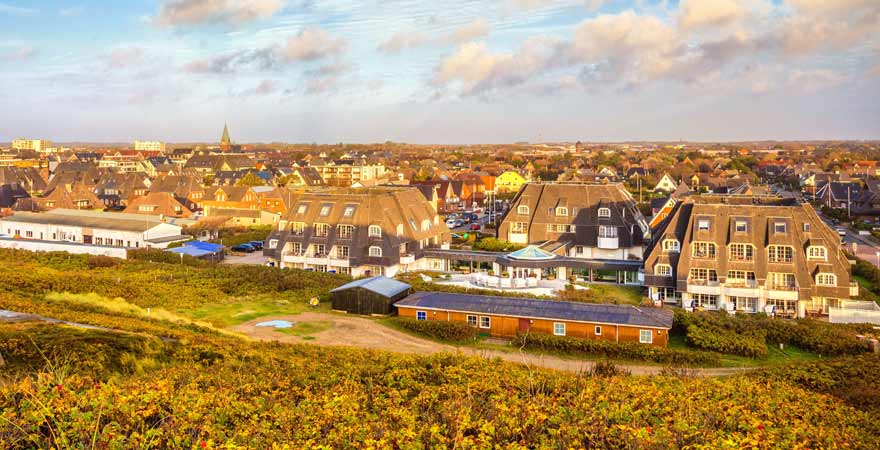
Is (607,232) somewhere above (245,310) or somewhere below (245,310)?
above

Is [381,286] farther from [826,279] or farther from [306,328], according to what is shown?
[826,279]

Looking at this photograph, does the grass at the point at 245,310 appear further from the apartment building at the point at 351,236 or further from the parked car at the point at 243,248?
the parked car at the point at 243,248

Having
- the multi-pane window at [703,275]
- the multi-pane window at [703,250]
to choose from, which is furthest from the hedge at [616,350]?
the multi-pane window at [703,250]

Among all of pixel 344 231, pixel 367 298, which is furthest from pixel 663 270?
pixel 344 231

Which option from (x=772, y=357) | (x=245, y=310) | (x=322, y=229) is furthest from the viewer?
(x=322, y=229)

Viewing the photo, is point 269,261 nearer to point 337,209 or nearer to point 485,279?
point 337,209

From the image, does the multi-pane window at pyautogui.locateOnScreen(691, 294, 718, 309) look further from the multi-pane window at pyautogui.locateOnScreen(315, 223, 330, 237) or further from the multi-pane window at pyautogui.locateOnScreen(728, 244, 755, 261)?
the multi-pane window at pyautogui.locateOnScreen(315, 223, 330, 237)

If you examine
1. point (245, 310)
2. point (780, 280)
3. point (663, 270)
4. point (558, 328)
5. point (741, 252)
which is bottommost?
point (245, 310)

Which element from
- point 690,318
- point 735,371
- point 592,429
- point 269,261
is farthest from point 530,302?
point 269,261

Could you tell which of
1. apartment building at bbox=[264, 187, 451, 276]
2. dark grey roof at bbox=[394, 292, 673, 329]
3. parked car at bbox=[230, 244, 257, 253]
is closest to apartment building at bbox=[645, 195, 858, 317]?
dark grey roof at bbox=[394, 292, 673, 329]
